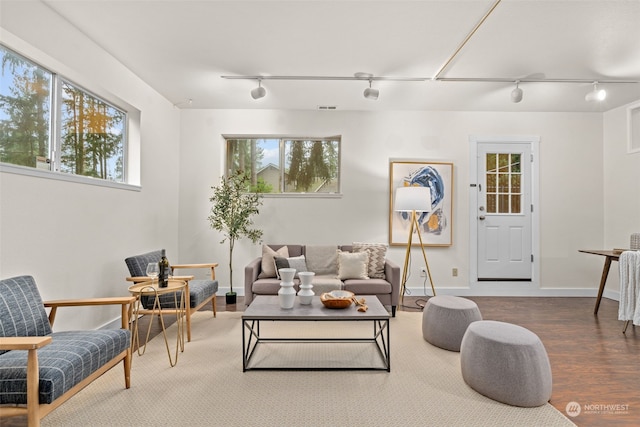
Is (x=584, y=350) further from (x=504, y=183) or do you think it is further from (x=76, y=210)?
(x=76, y=210)

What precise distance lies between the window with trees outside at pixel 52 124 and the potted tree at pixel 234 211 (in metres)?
1.33

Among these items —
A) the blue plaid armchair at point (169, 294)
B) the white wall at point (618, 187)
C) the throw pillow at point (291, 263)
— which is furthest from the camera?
the white wall at point (618, 187)

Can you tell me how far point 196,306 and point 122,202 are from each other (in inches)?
55.6

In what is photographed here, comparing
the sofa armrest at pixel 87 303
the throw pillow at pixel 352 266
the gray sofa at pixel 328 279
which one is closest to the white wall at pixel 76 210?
the sofa armrest at pixel 87 303

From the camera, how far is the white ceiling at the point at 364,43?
265 cm

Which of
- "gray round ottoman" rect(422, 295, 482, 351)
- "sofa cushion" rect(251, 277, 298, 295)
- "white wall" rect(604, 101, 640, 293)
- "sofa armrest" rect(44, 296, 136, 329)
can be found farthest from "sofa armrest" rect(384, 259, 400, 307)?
"white wall" rect(604, 101, 640, 293)

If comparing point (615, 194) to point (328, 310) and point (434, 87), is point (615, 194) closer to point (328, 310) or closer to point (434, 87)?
point (434, 87)

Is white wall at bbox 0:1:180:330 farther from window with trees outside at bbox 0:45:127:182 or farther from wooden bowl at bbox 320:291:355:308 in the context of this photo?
wooden bowl at bbox 320:291:355:308

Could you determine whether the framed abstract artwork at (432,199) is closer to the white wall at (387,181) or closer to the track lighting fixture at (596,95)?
the white wall at (387,181)

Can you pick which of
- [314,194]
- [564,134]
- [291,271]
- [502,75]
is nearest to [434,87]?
[502,75]

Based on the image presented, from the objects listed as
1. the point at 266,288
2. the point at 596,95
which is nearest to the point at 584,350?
the point at 596,95

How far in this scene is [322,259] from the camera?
451 centimetres

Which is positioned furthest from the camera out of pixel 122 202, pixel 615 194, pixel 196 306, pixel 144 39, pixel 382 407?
pixel 615 194

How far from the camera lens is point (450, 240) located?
512 centimetres
